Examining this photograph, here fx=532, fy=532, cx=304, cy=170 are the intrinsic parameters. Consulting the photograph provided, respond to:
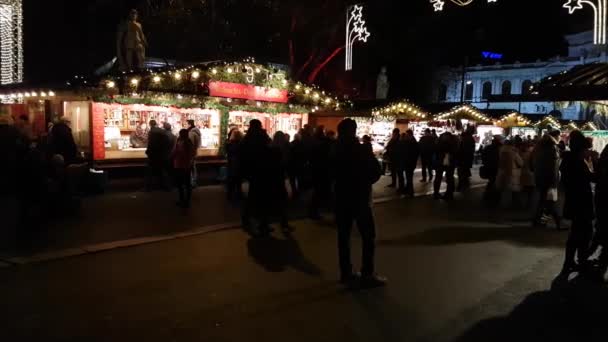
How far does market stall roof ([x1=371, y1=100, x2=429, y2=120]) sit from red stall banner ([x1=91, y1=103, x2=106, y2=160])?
9.79 meters

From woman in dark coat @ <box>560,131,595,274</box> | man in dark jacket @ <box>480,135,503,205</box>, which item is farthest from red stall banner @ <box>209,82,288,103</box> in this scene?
woman in dark coat @ <box>560,131,595,274</box>

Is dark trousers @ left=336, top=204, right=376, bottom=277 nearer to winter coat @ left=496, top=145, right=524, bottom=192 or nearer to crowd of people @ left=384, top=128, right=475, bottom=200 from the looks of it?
winter coat @ left=496, top=145, right=524, bottom=192

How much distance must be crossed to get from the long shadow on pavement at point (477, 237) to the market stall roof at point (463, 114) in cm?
1380

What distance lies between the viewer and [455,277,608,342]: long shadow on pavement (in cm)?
469

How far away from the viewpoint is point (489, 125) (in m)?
28.0

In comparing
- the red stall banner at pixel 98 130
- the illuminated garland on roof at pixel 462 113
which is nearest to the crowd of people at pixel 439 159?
the illuminated garland on roof at pixel 462 113

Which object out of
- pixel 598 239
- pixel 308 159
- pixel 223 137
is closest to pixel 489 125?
pixel 223 137

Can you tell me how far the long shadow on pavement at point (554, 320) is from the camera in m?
4.69

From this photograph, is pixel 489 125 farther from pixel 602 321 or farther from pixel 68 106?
pixel 602 321

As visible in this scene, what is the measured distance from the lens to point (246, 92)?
16516mm

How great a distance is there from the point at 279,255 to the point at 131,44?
33.7 feet

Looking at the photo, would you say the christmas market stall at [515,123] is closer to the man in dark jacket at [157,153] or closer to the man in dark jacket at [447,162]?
the man in dark jacket at [447,162]

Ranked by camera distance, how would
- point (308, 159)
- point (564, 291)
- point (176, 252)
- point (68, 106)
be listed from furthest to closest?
point (68, 106), point (308, 159), point (176, 252), point (564, 291)

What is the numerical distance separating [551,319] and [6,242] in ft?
23.1
